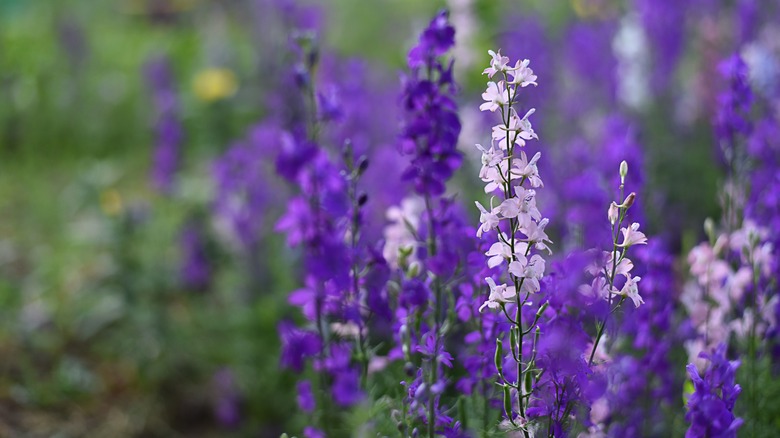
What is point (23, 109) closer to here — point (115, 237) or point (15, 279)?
point (15, 279)

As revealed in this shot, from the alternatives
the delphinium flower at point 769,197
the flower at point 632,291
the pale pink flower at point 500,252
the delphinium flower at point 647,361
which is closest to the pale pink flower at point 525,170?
the pale pink flower at point 500,252

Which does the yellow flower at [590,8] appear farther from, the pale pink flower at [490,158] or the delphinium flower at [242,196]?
the pale pink flower at [490,158]

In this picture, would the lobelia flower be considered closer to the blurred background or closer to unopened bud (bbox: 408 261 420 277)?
unopened bud (bbox: 408 261 420 277)

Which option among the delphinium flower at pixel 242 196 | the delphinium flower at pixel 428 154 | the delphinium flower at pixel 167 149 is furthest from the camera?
the delphinium flower at pixel 167 149

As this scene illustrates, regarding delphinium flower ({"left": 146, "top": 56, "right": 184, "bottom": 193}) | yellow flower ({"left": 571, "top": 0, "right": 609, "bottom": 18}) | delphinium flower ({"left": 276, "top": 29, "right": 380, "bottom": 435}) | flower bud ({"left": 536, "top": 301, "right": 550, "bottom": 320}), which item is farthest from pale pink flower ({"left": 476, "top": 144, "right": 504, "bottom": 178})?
yellow flower ({"left": 571, "top": 0, "right": 609, "bottom": 18})

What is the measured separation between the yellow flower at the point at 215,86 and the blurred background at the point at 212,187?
0.03 metres

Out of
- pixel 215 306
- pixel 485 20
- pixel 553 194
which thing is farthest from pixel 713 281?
pixel 485 20

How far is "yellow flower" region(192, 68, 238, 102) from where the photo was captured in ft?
18.6

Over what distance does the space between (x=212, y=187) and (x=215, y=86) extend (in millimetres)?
2014

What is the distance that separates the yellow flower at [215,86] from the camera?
5676 millimetres

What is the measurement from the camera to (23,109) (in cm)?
606

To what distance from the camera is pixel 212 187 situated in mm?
3885

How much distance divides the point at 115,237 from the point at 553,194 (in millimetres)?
1787

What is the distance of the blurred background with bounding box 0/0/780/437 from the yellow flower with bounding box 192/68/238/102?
27mm
